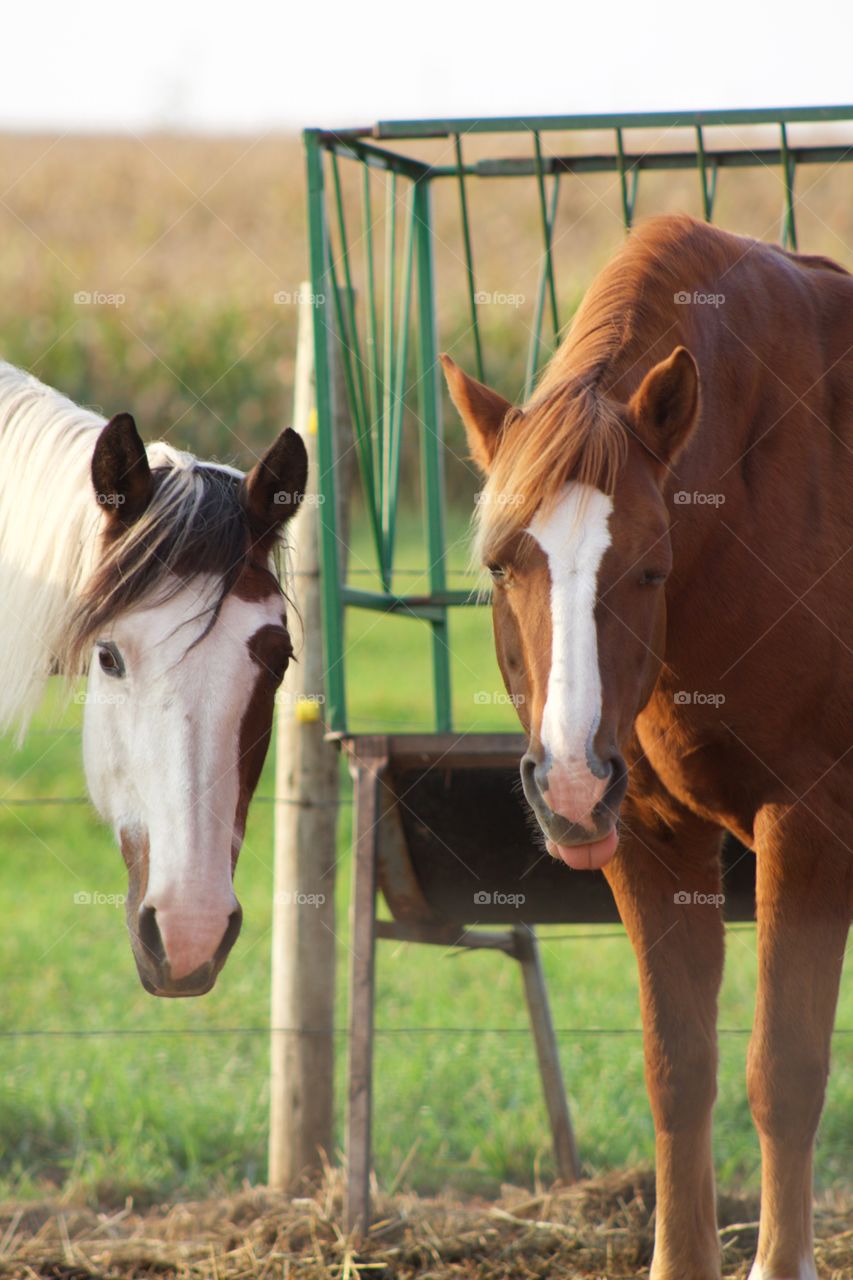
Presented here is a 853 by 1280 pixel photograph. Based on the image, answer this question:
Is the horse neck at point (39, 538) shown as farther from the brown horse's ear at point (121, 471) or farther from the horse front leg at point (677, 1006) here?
the horse front leg at point (677, 1006)

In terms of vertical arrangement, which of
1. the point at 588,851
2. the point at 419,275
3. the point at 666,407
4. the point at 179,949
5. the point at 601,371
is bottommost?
the point at 179,949

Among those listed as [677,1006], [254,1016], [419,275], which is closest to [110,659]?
[677,1006]

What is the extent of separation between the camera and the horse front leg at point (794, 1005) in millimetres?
3066

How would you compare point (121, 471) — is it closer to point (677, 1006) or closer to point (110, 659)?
point (110, 659)

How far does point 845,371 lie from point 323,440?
1504 mm

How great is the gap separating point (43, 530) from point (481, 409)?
96 centimetres

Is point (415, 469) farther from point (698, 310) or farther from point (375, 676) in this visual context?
point (698, 310)

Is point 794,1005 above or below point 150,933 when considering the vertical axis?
below

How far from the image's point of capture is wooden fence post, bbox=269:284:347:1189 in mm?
4590

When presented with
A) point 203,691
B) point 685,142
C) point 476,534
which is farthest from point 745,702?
point 685,142

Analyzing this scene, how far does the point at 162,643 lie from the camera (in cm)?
275

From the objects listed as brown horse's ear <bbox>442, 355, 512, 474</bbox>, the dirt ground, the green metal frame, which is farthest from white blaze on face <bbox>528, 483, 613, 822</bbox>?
the dirt ground

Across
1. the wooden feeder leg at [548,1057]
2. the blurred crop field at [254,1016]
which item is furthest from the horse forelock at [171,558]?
the wooden feeder leg at [548,1057]

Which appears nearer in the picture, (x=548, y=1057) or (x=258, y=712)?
(x=258, y=712)
